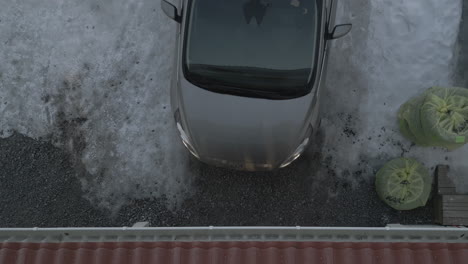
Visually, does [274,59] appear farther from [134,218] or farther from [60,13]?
[60,13]

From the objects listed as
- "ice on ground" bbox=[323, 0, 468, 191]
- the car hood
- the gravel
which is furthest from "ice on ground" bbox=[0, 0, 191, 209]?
"ice on ground" bbox=[323, 0, 468, 191]

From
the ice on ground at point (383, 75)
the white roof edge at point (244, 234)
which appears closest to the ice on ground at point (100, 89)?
the white roof edge at point (244, 234)

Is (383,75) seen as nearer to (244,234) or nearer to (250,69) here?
(250,69)

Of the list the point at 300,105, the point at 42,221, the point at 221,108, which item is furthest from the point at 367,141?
the point at 42,221

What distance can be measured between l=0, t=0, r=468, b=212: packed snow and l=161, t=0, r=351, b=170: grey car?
1.09 m

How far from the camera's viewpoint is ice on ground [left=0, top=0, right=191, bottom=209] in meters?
5.14

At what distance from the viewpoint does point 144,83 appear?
5301 mm

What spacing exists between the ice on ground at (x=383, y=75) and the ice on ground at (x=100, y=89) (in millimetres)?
2369

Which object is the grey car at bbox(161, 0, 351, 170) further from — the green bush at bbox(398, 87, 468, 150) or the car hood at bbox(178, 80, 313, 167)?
the green bush at bbox(398, 87, 468, 150)

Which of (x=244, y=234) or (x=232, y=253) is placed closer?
(x=232, y=253)

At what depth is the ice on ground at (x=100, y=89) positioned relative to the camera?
514 centimetres

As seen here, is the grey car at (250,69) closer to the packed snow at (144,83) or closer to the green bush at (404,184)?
the packed snow at (144,83)

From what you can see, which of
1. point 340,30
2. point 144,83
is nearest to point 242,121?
point 340,30

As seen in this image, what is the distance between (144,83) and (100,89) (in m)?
0.66
